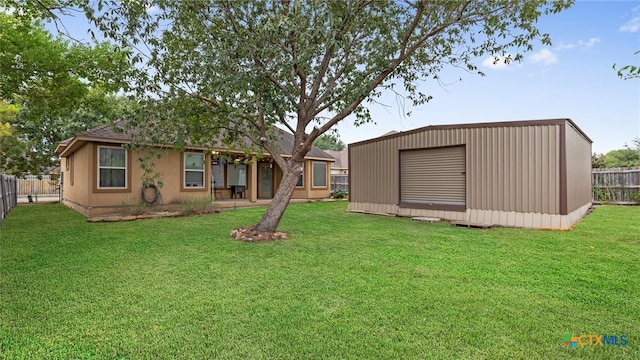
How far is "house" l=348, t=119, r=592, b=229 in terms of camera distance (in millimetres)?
7070

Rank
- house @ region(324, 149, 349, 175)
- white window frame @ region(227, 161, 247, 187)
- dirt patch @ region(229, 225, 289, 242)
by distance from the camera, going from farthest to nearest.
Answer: house @ region(324, 149, 349, 175), white window frame @ region(227, 161, 247, 187), dirt patch @ region(229, 225, 289, 242)

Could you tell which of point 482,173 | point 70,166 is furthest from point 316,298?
point 70,166

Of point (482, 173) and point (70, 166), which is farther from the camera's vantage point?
point (70, 166)

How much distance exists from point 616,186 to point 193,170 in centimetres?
1681

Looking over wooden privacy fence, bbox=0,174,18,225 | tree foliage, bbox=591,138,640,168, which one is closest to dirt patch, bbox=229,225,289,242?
wooden privacy fence, bbox=0,174,18,225

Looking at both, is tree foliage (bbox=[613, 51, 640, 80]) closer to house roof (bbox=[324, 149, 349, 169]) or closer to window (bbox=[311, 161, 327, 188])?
window (bbox=[311, 161, 327, 188])

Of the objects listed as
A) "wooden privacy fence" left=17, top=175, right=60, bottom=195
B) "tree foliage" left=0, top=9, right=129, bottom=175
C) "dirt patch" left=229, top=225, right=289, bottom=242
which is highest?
"tree foliage" left=0, top=9, right=129, bottom=175

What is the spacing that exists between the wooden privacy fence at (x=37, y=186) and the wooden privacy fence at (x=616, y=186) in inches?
1197

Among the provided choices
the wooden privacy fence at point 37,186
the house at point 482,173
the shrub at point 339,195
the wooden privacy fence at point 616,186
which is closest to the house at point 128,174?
the house at point 482,173

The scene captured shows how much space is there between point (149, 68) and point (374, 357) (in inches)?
259

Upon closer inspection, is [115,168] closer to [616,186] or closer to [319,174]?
[319,174]

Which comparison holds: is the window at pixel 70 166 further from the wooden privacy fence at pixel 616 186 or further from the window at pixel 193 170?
the wooden privacy fence at pixel 616 186

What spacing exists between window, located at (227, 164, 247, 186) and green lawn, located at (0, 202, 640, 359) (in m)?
8.53

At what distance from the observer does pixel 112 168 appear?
948cm
